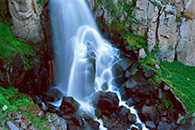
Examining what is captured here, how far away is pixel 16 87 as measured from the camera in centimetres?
982

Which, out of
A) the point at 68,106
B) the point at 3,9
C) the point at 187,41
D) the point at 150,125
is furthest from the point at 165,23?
the point at 3,9

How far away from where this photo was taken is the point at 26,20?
1096cm

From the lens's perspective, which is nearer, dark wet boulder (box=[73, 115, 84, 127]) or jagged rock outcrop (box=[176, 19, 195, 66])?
dark wet boulder (box=[73, 115, 84, 127])

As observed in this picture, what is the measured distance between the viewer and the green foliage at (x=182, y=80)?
12.3 m

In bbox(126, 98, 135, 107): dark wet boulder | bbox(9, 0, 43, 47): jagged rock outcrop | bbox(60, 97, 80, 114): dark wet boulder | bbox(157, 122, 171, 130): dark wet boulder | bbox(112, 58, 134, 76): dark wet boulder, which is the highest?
bbox(9, 0, 43, 47): jagged rock outcrop

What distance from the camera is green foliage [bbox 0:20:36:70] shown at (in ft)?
32.4

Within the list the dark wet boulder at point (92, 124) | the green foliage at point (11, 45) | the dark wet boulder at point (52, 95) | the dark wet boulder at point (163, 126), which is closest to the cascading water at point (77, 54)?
the dark wet boulder at point (52, 95)

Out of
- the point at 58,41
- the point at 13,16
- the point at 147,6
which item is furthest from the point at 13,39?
the point at 147,6

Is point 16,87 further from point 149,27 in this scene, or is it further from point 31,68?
point 149,27

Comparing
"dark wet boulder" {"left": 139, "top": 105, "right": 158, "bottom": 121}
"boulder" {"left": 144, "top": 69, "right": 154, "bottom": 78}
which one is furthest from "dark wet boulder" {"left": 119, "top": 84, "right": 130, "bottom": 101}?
"boulder" {"left": 144, "top": 69, "right": 154, "bottom": 78}

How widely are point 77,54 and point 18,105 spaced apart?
6042mm

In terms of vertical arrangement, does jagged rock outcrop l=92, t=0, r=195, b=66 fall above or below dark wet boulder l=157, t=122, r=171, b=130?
above

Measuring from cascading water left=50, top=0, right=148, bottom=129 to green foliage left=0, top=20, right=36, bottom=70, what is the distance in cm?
235

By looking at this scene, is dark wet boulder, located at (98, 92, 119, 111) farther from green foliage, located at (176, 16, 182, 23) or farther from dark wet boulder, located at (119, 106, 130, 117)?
green foliage, located at (176, 16, 182, 23)
